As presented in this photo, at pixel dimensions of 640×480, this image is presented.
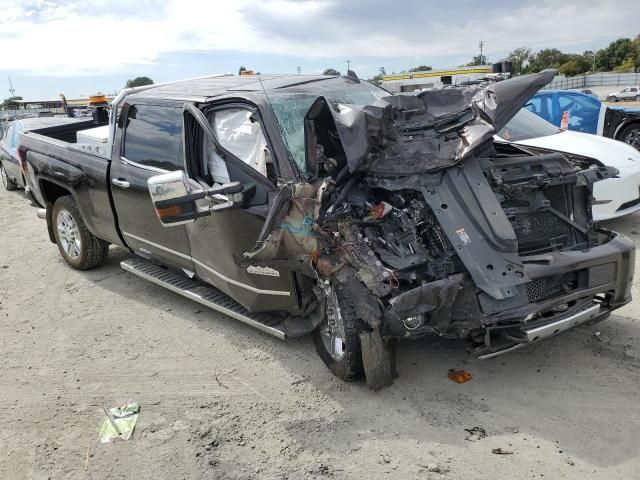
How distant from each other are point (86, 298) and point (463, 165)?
13.3 ft

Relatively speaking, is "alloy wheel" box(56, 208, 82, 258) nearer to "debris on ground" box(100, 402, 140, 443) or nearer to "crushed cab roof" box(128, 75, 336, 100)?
"crushed cab roof" box(128, 75, 336, 100)

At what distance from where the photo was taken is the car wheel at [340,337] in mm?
3377

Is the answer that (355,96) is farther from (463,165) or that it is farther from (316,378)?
(316,378)

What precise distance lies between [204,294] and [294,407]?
1483mm

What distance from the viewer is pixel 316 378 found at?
3760mm

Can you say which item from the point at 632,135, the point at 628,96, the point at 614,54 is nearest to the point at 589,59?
the point at 614,54

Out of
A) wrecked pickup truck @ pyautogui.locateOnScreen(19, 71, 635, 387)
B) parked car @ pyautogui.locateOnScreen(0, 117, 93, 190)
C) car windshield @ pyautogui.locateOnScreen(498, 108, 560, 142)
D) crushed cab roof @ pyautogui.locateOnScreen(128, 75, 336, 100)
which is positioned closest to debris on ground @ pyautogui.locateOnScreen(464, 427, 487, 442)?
wrecked pickup truck @ pyautogui.locateOnScreen(19, 71, 635, 387)

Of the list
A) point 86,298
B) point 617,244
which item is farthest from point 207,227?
point 617,244

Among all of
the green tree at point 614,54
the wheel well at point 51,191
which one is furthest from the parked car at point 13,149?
the green tree at point 614,54

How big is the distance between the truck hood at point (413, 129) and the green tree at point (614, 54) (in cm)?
7967

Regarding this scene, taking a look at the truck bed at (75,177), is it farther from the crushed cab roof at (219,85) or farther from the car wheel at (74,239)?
the crushed cab roof at (219,85)

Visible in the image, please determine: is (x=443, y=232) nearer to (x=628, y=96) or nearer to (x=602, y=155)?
(x=602, y=155)

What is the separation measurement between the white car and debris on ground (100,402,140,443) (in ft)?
15.3

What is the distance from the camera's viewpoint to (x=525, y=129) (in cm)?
676
